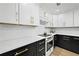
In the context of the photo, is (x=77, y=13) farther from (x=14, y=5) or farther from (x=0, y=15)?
(x=0, y=15)

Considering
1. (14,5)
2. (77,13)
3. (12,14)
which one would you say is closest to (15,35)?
(12,14)

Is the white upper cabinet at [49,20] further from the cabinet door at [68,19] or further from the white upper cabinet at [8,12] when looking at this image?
the white upper cabinet at [8,12]

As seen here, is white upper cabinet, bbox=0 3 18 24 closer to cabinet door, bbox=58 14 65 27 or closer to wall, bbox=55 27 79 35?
cabinet door, bbox=58 14 65 27

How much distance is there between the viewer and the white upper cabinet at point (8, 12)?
1.56 meters

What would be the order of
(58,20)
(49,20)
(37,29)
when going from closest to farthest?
1. (37,29)
2. (49,20)
3. (58,20)

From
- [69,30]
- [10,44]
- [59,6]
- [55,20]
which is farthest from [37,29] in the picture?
[69,30]

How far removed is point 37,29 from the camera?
3307mm

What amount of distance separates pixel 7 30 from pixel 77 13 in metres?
3.29

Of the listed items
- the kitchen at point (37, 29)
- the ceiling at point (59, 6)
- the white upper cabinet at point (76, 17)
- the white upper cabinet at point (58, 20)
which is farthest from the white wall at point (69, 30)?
the ceiling at point (59, 6)

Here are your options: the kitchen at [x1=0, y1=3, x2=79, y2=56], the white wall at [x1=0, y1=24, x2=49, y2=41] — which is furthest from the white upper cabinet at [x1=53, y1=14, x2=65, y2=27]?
the white wall at [x1=0, y1=24, x2=49, y2=41]

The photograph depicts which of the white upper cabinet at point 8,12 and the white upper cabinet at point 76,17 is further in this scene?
the white upper cabinet at point 76,17

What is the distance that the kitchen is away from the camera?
150 cm

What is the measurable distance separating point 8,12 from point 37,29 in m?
1.75

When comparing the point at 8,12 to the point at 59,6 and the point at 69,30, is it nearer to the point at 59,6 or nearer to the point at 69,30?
the point at 59,6
